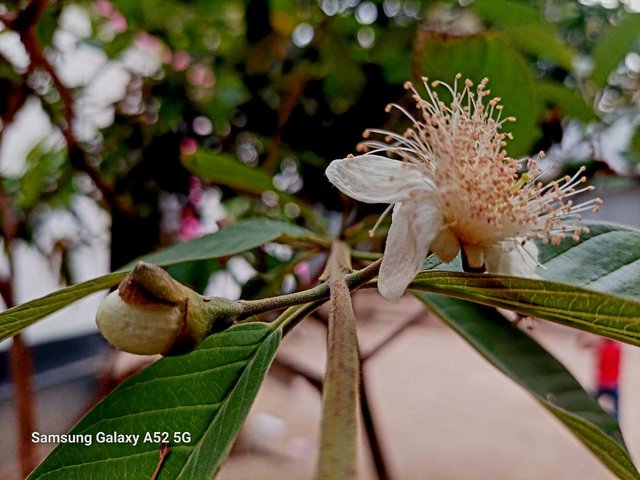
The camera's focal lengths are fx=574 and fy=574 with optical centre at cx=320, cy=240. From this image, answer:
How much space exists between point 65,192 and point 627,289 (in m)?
1.07

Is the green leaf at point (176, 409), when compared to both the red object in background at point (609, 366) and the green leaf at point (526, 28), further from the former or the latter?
the red object in background at point (609, 366)

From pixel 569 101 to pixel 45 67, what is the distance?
668 mm

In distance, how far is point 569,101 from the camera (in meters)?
0.75

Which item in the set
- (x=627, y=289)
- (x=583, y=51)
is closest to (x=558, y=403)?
(x=627, y=289)

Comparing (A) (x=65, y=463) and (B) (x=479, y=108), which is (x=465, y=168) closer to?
(B) (x=479, y=108)

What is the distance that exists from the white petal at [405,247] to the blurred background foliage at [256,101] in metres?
0.28

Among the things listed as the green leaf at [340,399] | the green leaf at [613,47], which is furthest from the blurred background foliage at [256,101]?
the green leaf at [340,399]

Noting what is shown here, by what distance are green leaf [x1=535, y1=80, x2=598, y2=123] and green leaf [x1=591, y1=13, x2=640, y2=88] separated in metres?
0.07

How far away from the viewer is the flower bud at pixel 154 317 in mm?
262

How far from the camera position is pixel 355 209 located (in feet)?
2.38

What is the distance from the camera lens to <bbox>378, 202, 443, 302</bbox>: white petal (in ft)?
0.94

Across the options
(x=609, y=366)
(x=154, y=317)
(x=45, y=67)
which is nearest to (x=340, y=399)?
(x=154, y=317)

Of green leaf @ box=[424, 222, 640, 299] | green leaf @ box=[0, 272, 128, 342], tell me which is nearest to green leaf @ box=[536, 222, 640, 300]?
green leaf @ box=[424, 222, 640, 299]

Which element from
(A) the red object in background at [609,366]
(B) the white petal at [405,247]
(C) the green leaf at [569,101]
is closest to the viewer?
(B) the white petal at [405,247]
